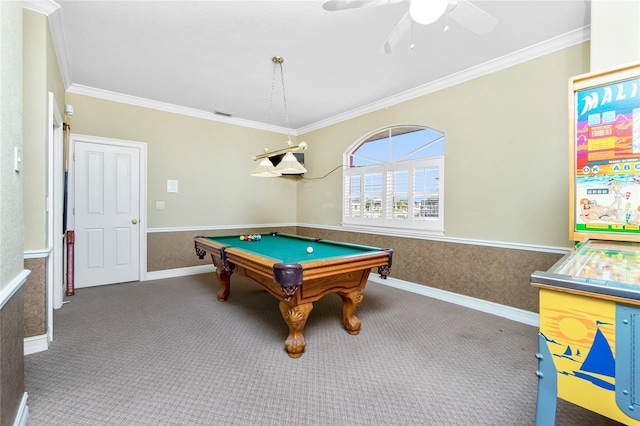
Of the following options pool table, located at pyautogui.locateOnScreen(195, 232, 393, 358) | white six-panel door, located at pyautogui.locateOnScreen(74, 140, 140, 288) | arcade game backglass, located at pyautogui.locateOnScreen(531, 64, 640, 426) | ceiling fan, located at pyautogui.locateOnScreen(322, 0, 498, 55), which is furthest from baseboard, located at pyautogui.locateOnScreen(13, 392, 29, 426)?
white six-panel door, located at pyautogui.locateOnScreen(74, 140, 140, 288)

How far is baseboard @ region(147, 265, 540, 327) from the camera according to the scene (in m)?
2.95

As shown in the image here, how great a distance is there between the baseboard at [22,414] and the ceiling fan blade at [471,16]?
10.8ft

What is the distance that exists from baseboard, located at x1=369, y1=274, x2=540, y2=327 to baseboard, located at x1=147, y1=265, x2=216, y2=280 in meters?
3.04

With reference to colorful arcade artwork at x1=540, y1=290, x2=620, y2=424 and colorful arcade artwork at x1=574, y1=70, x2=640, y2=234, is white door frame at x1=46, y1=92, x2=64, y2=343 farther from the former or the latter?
colorful arcade artwork at x1=574, y1=70, x2=640, y2=234

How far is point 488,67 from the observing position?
319cm

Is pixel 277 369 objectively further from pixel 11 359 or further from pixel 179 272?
pixel 179 272

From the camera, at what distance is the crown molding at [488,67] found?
2643 mm

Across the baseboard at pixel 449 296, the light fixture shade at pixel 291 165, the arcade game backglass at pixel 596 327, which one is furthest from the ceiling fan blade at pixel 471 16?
the baseboard at pixel 449 296

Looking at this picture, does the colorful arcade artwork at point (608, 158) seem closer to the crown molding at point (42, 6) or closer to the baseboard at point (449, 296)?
the baseboard at point (449, 296)

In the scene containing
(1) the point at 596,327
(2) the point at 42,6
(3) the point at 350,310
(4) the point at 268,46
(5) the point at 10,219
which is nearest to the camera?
(1) the point at 596,327

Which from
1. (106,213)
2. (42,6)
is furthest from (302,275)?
(106,213)

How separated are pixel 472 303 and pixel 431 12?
9.94ft

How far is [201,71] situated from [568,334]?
3931 millimetres

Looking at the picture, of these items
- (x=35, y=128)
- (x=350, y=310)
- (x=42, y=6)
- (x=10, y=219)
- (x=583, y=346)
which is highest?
(x=42, y=6)
